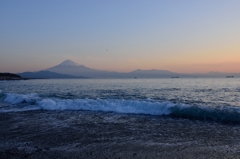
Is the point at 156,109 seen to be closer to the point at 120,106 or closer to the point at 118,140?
the point at 120,106

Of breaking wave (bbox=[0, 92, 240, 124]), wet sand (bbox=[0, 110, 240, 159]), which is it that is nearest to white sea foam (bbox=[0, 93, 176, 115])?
breaking wave (bbox=[0, 92, 240, 124])

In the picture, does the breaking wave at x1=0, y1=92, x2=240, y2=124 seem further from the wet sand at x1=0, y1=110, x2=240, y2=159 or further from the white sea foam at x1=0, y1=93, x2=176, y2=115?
the wet sand at x1=0, y1=110, x2=240, y2=159

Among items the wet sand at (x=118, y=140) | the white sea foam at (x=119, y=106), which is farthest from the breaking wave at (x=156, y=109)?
the wet sand at (x=118, y=140)

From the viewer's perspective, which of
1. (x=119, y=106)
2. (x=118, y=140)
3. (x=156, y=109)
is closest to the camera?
(x=118, y=140)

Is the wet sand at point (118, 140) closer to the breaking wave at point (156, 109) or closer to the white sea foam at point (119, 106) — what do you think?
the breaking wave at point (156, 109)

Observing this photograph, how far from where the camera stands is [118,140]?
8.41 metres

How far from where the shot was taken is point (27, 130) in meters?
10.1

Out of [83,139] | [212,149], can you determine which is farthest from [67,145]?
[212,149]

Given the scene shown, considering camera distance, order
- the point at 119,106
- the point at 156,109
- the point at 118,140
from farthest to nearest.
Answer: the point at 119,106
the point at 156,109
the point at 118,140

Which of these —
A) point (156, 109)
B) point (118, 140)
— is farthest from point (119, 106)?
point (118, 140)

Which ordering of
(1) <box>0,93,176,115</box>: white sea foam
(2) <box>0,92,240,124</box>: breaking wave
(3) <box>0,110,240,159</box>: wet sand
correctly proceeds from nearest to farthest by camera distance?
(3) <box>0,110,240,159</box>: wet sand, (2) <box>0,92,240,124</box>: breaking wave, (1) <box>0,93,176,115</box>: white sea foam

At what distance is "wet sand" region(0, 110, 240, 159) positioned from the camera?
6898mm

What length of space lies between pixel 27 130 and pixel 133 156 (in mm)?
5936

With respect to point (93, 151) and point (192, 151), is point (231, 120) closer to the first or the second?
point (192, 151)
